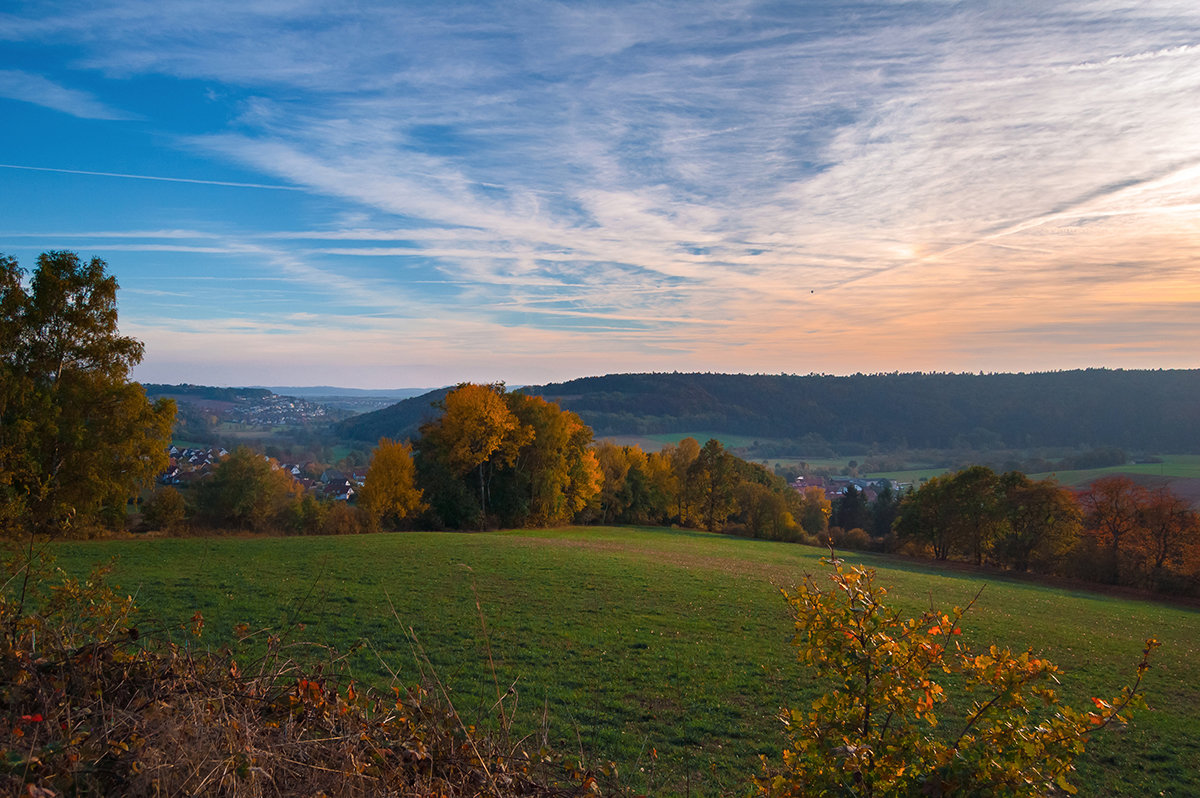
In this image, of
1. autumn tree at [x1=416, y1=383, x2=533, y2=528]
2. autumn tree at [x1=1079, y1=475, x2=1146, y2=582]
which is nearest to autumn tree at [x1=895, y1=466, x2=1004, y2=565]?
autumn tree at [x1=1079, y1=475, x2=1146, y2=582]

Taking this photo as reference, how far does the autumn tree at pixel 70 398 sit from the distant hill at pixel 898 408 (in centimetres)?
7938

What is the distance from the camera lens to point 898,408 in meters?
148

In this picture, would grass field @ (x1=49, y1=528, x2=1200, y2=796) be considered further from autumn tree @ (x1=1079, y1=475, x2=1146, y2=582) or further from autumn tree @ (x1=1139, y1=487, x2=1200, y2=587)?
autumn tree @ (x1=1079, y1=475, x2=1146, y2=582)

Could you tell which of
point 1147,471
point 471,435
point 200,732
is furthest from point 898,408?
point 200,732

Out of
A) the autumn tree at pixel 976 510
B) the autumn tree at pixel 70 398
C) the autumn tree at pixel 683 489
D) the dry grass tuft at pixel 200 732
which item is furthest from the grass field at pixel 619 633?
the autumn tree at pixel 683 489

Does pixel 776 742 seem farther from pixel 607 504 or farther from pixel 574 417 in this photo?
pixel 607 504

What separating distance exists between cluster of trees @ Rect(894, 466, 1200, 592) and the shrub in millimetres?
43768

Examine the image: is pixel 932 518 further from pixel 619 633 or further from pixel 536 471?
pixel 619 633

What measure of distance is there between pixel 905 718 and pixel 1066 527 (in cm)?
4724

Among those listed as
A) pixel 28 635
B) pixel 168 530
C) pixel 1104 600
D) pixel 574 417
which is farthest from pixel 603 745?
pixel 574 417

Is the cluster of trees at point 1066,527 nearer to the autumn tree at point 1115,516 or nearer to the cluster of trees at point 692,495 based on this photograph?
the autumn tree at point 1115,516

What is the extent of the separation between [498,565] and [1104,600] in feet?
103

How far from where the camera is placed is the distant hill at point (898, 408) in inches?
4498

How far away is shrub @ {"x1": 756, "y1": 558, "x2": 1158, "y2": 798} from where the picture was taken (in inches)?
110
